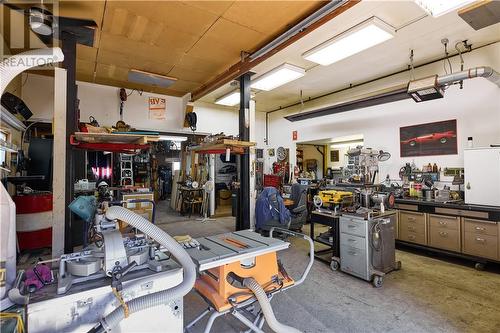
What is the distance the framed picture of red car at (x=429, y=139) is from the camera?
15.1 ft

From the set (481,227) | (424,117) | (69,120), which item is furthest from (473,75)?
(69,120)

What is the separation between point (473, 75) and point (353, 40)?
1.90 metres

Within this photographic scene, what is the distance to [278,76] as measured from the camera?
490cm

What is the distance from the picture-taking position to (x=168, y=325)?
1.35 meters

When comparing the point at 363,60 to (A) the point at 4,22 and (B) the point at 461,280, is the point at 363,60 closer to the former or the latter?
(B) the point at 461,280

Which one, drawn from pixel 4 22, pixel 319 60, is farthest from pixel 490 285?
pixel 4 22

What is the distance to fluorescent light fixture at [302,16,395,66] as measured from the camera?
10.7 ft

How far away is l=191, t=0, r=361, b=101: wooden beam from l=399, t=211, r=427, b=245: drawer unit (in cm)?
363

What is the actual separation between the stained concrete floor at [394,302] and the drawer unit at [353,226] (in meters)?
0.63

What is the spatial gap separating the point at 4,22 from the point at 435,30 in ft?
19.9

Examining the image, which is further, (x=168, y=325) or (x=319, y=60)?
(x=319, y=60)

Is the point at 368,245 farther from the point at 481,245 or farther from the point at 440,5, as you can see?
the point at 440,5

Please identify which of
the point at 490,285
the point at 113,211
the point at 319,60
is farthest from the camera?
the point at 319,60

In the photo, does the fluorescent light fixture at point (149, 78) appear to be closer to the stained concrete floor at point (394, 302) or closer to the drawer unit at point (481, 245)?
the stained concrete floor at point (394, 302)
